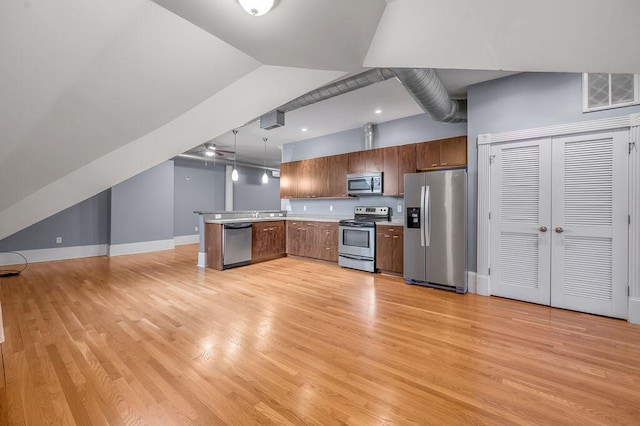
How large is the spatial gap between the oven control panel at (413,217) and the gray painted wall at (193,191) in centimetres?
731

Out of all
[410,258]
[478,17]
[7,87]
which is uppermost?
[478,17]

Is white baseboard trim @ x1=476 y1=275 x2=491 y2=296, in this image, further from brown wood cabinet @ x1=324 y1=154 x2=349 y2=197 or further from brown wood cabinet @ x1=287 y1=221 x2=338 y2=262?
brown wood cabinet @ x1=324 y1=154 x2=349 y2=197

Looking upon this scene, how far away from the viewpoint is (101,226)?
6.62 m

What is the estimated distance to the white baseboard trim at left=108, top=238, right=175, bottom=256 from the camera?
258 inches

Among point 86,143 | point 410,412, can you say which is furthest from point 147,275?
point 410,412

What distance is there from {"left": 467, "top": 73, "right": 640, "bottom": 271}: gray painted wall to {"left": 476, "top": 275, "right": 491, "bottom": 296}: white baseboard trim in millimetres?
166

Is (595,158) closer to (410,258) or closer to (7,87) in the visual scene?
(410,258)

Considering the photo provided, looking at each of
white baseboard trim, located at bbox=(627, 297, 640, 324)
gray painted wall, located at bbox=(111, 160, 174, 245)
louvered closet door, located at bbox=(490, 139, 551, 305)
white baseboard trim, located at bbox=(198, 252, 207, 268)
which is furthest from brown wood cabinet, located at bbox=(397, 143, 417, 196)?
gray painted wall, located at bbox=(111, 160, 174, 245)

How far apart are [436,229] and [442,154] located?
1.29 m

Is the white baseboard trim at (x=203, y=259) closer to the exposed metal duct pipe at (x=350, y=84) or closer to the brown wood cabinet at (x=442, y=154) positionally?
the exposed metal duct pipe at (x=350, y=84)

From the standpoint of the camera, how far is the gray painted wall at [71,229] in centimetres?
550

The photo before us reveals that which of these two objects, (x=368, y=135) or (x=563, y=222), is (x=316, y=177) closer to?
(x=368, y=135)

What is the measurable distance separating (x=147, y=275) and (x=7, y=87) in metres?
3.58

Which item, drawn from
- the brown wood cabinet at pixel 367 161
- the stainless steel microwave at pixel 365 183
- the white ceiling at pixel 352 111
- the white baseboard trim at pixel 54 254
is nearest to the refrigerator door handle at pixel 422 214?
the stainless steel microwave at pixel 365 183
